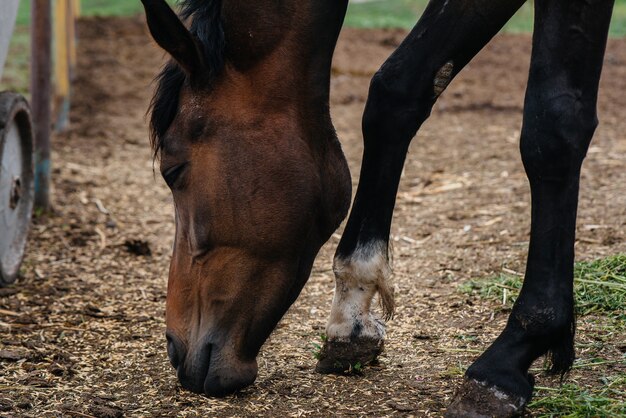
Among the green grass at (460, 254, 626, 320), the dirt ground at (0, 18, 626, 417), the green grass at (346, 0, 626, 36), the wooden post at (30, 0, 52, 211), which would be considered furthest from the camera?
the green grass at (346, 0, 626, 36)

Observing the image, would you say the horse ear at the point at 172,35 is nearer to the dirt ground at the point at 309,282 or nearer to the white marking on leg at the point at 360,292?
the white marking on leg at the point at 360,292

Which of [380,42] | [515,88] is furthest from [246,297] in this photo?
[380,42]

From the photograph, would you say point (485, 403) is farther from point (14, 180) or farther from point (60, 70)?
point (60, 70)

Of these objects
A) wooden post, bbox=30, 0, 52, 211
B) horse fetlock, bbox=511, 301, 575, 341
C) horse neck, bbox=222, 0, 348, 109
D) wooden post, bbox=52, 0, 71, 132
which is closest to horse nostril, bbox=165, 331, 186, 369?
horse neck, bbox=222, 0, 348, 109

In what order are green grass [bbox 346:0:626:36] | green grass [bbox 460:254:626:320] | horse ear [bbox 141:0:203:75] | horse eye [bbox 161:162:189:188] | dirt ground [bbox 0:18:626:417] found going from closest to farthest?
horse ear [bbox 141:0:203:75], horse eye [bbox 161:162:189:188], dirt ground [bbox 0:18:626:417], green grass [bbox 460:254:626:320], green grass [bbox 346:0:626:36]

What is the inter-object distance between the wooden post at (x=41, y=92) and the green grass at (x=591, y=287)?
277cm

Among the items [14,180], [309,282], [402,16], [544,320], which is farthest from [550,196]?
[402,16]

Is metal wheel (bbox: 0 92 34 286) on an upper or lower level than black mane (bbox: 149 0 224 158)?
lower

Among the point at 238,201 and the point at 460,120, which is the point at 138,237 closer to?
the point at 238,201

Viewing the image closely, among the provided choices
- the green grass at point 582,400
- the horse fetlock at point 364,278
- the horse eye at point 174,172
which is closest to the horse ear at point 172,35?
the horse eye at point 174,172

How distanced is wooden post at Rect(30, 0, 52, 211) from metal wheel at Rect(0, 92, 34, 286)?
86cm

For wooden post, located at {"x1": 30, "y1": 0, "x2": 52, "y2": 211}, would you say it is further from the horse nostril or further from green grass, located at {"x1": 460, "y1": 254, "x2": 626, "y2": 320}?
the horse nostril

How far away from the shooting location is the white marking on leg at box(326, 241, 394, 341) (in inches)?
111

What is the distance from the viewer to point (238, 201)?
257cm
